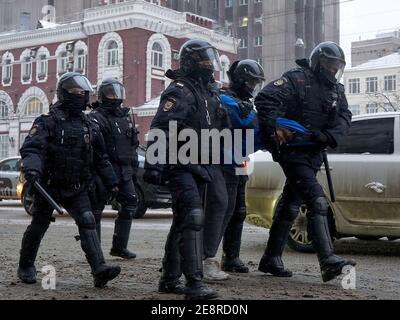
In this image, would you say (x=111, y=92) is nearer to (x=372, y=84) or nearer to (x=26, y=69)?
(x=26, y=69)

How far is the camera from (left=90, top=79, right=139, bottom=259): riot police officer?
7.15 m

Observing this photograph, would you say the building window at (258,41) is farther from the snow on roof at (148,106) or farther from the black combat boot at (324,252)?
the black combat boot at (324,252)

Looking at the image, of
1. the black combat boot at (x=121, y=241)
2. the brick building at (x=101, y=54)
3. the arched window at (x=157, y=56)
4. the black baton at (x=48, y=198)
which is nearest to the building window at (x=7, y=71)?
the brick building at (x=101, y=54)

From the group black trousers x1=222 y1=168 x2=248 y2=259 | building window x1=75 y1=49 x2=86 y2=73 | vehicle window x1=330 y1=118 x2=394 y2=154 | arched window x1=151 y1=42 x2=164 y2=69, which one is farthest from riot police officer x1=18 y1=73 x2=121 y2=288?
building window x1=75 y1=49 x2=86 y2=73

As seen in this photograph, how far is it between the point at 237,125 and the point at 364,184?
2621mm

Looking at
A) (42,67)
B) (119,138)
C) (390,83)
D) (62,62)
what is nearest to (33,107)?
(42,67)

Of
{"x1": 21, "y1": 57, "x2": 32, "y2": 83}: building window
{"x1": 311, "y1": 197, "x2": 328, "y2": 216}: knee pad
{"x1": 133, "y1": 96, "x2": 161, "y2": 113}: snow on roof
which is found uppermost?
{"x1": 21, "y1": 57, "x2": 32, "y2": 83}: building window

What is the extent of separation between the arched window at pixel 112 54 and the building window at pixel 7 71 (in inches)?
375

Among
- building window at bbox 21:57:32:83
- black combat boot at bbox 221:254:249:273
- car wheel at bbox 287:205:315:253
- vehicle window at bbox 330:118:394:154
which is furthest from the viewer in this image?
building window at bbox 21:57:32:83

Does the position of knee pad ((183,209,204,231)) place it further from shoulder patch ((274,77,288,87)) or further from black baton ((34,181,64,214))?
shoulder patch ((274,77,288,87))

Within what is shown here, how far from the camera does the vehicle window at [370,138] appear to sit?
7.57 m

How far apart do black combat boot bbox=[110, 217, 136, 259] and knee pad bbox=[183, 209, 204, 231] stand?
9.04ft

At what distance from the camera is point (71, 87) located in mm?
5195
